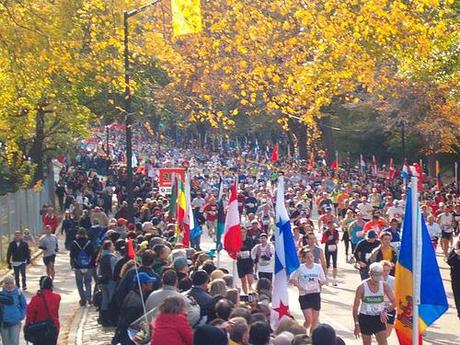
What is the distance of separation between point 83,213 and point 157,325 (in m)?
19.4

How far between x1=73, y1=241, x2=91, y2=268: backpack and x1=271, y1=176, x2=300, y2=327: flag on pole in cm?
793

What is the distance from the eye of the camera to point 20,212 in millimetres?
32656

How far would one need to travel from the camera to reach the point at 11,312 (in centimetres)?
1434

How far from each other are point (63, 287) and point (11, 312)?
1009 cm

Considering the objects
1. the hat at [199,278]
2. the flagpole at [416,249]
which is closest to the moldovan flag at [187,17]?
→ the hat at [199,278]

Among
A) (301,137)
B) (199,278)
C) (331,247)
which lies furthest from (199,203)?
(301,137)

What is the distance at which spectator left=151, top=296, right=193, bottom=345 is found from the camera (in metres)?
10.1

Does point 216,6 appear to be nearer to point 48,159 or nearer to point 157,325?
point 157,325

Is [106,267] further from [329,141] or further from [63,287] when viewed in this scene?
[329,141]

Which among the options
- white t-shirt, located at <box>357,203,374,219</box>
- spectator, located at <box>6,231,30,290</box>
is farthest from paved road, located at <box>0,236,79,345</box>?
white t-shirt, located at <box>357,203,374,219</box>

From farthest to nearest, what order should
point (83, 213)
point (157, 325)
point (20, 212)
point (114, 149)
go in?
point (114, 149)
point (20, 212)
point (83, 213)
point (157, 325)

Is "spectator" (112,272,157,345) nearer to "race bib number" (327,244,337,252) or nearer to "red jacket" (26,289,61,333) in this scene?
"red jacket" (26,289,61,333)

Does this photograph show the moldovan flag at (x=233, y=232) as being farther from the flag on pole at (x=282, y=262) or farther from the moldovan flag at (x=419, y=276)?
the moldovan flag at (x=419, y=276)

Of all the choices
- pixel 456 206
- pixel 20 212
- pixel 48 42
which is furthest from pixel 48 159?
pixel 48 42
